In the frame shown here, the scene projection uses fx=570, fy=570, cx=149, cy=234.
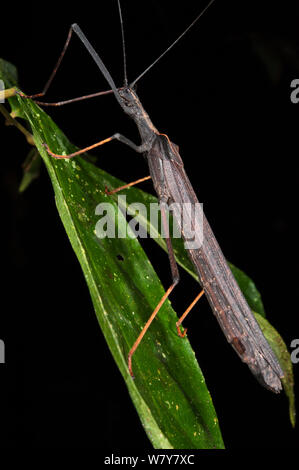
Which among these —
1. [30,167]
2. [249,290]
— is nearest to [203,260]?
[249,290]

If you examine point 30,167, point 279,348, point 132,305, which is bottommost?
point 279,348

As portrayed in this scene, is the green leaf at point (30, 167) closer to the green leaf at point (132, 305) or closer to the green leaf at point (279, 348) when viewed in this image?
the green leaf at point (132, 305)

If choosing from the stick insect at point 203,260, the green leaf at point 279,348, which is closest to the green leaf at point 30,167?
the stick insect at point 203,260

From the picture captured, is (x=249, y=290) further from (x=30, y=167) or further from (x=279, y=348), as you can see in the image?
(x=30, y=167)

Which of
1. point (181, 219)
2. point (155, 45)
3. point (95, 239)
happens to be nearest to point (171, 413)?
point (95, 239)

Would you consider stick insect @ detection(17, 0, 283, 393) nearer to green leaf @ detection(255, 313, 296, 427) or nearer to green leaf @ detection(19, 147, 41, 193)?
green leaf @ detection(255, 313, 296, 427)

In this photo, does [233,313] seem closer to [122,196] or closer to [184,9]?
[122,196]

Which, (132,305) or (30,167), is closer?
(132,305)
